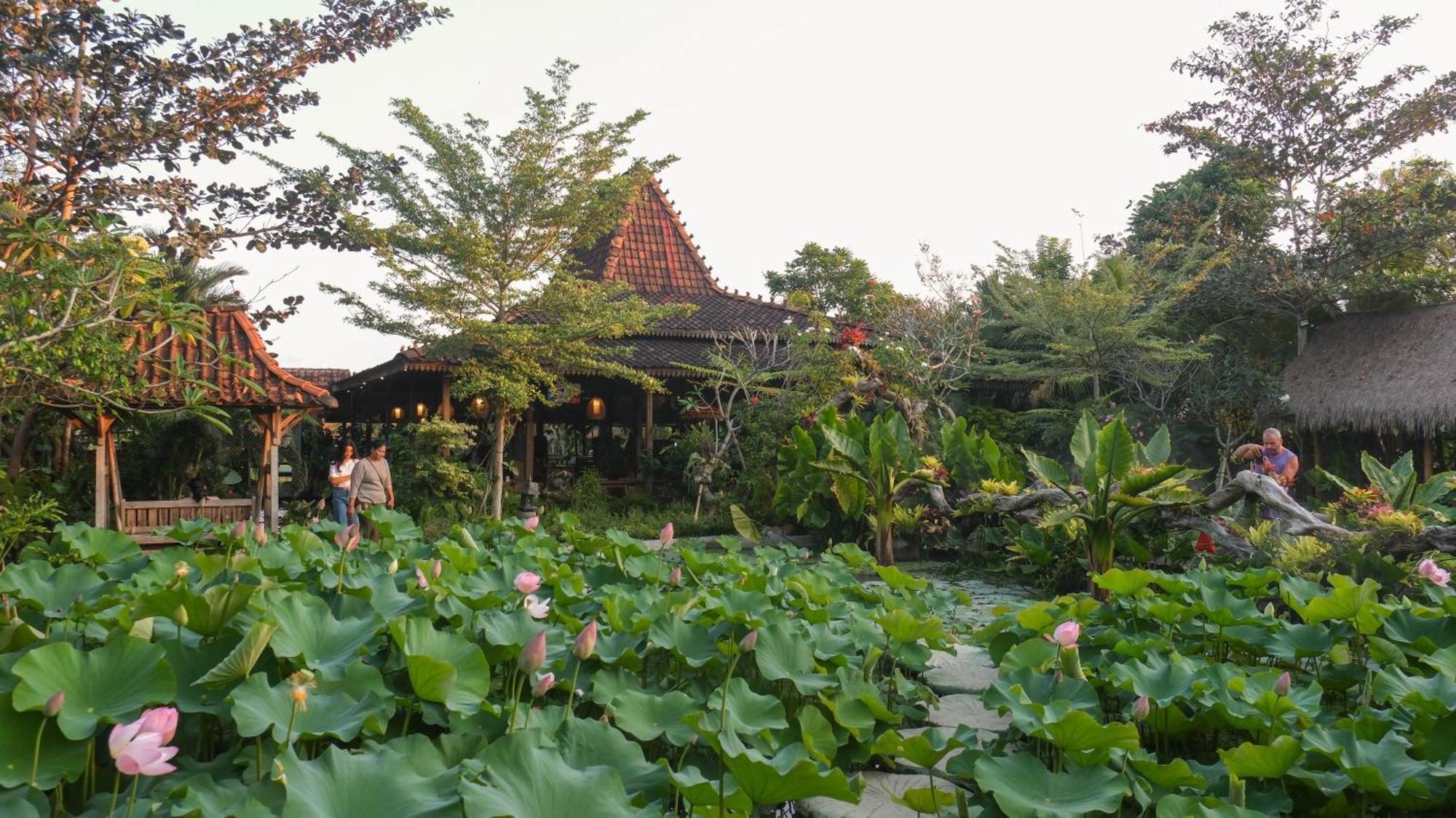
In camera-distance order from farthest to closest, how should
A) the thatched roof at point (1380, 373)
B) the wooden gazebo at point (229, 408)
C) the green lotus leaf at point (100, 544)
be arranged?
the thatched roof at point (1380, 373) → the wooden gazebo at point (229, 408) → the green lotus leaf at point (100, 544)

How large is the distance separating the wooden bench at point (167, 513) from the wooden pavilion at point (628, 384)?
3.73 meters

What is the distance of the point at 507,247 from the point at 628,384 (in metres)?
4.12

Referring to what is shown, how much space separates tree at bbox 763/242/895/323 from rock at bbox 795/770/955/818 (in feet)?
53.9

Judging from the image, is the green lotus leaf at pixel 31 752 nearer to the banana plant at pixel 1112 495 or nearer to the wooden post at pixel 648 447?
the banana plant at pixel 1112 495

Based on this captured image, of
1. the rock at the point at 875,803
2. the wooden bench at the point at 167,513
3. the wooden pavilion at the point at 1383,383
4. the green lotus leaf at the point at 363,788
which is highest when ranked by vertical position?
the wooden pavilion at the point at 1383,383

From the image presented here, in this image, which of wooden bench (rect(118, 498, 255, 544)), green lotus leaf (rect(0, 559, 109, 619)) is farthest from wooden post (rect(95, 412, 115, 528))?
green lotus leaf (rect(0, 559, 109, 619))

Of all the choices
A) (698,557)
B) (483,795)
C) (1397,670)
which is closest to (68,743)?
(483,795)

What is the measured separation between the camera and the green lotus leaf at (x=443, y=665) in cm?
225

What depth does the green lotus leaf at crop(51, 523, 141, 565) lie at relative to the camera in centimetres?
363

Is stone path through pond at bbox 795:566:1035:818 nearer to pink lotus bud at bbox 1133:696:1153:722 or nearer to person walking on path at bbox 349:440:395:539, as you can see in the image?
pink lotus bud at bbox 1133:696:1153:722

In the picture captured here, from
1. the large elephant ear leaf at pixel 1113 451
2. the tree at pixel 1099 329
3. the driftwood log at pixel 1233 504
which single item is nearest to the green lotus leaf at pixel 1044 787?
the driftwood log at pixel 1233 504

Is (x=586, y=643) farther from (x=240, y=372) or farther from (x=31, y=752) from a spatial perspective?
(x=240, y=372)

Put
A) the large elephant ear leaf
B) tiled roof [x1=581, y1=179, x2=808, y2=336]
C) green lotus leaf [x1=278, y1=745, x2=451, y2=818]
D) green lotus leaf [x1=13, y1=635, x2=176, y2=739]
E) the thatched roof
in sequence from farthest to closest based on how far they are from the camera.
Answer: tiled roof [x1=581, y1=179, x2=808, y2=336] → the thatched roof → the large elephant ear leaf → green lotus leaf [x1=13, y1=635, x2=176, y2=739] → green lotus leaf [x1=278, y1=745, x2=451, y2=818]

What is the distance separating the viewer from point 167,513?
9.74m
